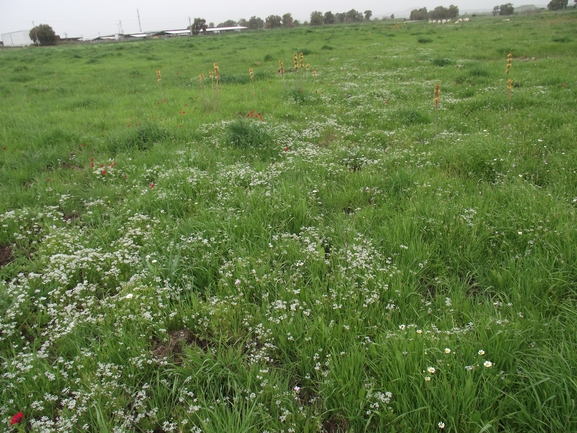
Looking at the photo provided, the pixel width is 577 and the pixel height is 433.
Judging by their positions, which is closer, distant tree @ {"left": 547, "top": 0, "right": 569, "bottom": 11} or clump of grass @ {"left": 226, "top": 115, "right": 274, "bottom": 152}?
clump of grass @ {"left": 226, "top": 115, "right": 274, "bottom": 152}

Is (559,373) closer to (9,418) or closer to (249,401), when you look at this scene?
(249,401)

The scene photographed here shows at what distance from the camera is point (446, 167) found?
17.6 feet

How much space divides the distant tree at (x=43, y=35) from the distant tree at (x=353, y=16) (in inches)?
3438

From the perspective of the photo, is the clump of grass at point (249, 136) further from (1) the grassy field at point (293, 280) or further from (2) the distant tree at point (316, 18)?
(2) the distant tree at point (316, 18)

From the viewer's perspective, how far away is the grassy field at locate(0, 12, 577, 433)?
2.20 meters

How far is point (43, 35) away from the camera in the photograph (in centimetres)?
7012

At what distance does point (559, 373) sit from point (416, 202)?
2428 millimetres

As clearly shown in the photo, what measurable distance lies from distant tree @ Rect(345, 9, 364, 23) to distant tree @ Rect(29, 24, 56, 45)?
8732 centimetres

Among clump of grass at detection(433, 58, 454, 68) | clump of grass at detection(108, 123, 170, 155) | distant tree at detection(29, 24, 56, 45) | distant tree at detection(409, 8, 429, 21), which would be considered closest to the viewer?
clump of grass at detection(108, 123, 170, 155)

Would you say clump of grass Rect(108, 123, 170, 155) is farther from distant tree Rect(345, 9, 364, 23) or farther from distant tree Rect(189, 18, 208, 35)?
distant tree Rect(345, 9, 364, 23)

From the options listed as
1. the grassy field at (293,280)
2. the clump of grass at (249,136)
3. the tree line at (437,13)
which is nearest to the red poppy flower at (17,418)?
the grassy field at (293,280)

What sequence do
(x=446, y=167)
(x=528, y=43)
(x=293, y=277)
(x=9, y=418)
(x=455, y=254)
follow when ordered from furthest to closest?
(x=528, y=43) → (x=446, y=167) → (x=455, y=254) → (x=293, y=277) → (x=9, y=418)

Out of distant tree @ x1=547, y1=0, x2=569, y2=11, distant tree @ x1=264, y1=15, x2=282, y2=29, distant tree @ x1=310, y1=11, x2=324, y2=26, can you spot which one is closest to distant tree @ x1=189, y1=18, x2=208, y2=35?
distant tree @ x1=264, y1=15, x2=282, y2=29

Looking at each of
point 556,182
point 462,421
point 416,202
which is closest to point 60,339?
point 462,421
